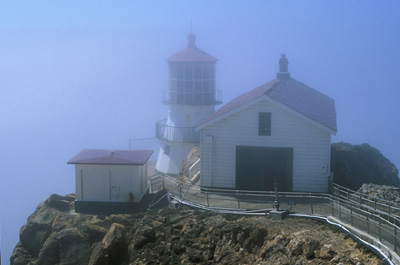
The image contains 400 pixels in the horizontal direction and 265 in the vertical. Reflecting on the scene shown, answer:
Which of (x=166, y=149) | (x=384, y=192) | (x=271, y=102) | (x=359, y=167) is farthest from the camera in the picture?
(x=166, y=149)

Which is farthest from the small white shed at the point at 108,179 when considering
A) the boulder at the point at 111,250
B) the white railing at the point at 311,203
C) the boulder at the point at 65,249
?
the boulder at the point at 111,250

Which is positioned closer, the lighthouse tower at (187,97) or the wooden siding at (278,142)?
the wooden siding at (278,142)

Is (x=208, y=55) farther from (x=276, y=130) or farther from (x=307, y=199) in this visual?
(x=307, y=199)

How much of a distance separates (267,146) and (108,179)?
223 inches

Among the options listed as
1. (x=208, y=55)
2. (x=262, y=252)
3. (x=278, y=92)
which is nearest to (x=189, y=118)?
(x=208, y=55)

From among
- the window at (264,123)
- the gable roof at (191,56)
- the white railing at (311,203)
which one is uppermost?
the gable roof at (191,56)

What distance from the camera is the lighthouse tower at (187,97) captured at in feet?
89.6

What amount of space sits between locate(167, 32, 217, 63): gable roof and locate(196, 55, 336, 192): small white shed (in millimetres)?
8049

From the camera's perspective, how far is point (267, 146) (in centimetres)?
1920

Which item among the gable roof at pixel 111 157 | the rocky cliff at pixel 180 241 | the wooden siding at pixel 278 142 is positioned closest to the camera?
the rocky cliff at pixel 180 241

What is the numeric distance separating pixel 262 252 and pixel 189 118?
14854 millimetres

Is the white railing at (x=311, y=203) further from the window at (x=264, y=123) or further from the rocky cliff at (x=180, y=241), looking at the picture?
the window at (x=264, y=123)

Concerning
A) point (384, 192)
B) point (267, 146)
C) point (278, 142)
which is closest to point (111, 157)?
point (267, 146)

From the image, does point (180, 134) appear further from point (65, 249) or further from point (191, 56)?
point (65, 249)
